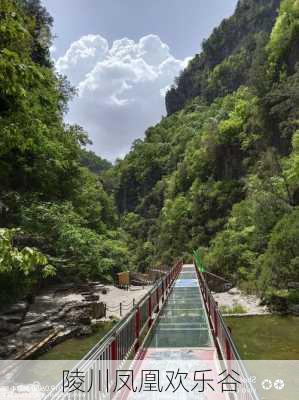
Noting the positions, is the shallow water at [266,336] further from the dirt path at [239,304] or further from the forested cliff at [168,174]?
the forested cliff at [168,174]

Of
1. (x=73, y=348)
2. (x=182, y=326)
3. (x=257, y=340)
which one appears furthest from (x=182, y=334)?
(x=73, y=348)

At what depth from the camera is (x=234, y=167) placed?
5781 cm

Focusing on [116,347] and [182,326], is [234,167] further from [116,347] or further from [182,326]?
[116,347]

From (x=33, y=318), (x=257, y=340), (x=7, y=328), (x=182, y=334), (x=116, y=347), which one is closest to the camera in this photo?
(x=116, y=347)

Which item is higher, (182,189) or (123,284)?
(182,189)

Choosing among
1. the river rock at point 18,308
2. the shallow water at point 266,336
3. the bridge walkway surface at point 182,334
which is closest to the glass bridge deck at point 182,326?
the bridge walkway surface at point 182,334

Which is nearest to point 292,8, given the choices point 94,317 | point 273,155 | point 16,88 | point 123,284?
point 273,155

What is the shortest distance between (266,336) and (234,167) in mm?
41876

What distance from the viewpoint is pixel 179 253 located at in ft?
199

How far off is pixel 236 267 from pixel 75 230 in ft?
74.9

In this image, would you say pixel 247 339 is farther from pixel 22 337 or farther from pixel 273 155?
pixel 273 155

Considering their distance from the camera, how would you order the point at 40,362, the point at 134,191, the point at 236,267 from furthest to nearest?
the point at 134,191, the point at 236,267, the point at 40,362

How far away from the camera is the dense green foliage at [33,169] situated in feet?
13.9

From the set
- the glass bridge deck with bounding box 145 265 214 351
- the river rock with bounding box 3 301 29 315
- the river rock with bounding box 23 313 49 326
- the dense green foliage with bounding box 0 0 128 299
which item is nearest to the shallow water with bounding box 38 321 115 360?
the river rock with bounding box 23 313 49 326
